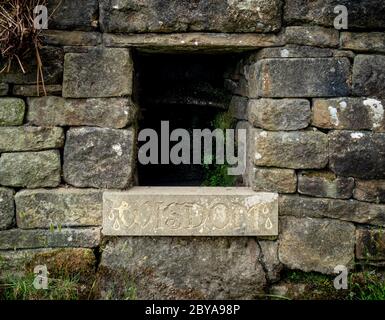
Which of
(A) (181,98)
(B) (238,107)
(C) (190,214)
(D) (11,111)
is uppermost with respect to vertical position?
(A) (181,98)

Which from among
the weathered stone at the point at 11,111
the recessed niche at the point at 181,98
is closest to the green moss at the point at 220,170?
the recessed niche at the point at 181,98

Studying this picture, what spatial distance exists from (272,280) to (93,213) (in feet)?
4.38

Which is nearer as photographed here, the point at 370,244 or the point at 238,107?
the point at 370,244

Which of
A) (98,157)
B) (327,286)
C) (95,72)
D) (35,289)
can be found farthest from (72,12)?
(327,286)

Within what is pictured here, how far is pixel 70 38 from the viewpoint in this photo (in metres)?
2.75

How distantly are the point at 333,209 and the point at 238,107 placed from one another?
1.13 metres

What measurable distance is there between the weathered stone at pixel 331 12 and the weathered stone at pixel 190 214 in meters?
1.21

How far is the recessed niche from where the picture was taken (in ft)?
11.9

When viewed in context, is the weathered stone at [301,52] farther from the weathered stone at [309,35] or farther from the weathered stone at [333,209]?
the weathered stone at [333,209]

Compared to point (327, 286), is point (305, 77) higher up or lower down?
higher up

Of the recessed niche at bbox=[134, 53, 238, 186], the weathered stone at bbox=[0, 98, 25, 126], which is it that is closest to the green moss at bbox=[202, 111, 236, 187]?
the recessed niche at bbox=[134, 53, 238, 186]

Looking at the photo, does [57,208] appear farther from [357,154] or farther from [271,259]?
[357,154]

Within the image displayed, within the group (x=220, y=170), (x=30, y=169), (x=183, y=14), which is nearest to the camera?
(x=183, y=14)

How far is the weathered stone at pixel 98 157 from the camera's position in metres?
2.80
